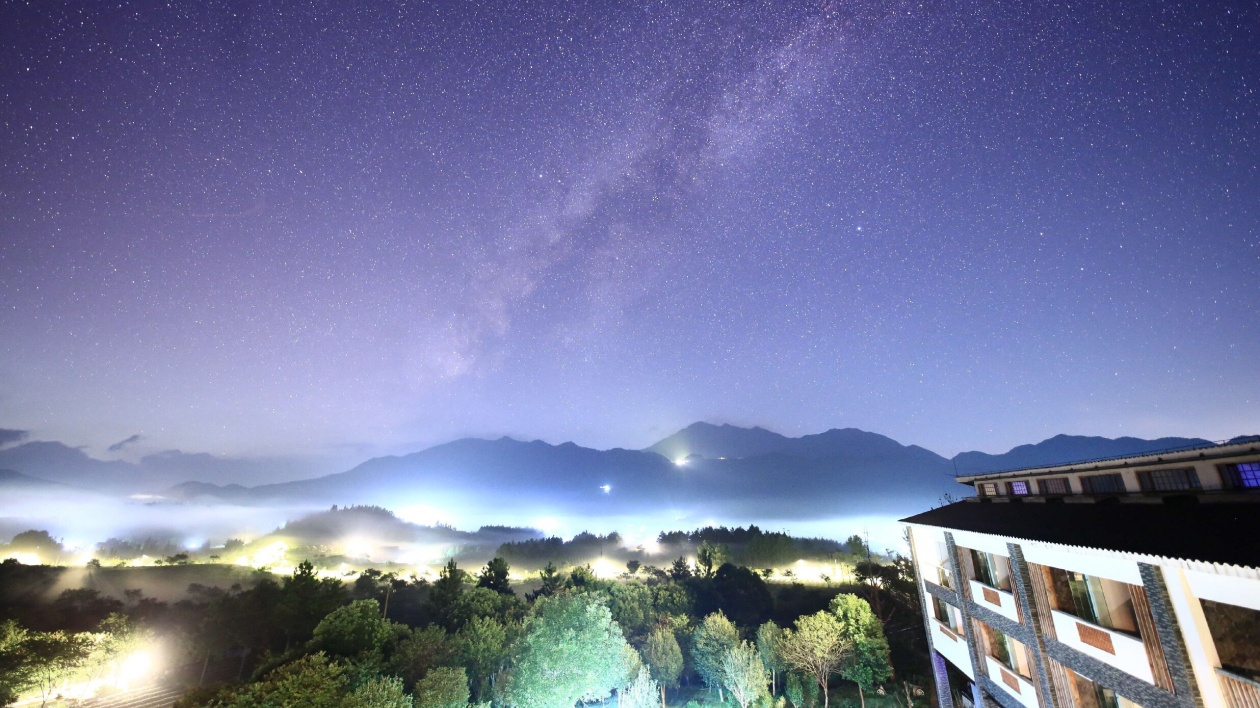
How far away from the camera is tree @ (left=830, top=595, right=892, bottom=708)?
1640 inches

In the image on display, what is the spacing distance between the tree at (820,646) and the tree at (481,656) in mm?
30108

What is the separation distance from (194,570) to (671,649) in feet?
425

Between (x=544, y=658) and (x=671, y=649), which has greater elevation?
(x=544, y=658)

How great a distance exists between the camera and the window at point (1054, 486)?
2366cm

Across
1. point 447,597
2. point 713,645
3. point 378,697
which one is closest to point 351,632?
point 378,697

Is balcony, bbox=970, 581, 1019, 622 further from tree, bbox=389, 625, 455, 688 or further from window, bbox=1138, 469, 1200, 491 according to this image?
tree, bbox=389, 625, 455, 688

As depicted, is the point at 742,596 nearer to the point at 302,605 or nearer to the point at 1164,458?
the point at 302,605

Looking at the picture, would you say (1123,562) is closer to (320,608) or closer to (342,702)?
(342,702)

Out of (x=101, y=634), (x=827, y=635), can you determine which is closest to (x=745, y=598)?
(x=827, y=635)

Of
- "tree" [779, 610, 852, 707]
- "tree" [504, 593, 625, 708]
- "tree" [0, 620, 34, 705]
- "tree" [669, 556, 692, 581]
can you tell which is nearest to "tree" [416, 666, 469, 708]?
"tree" [504, 593, 625, 708]

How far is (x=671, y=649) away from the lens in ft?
181

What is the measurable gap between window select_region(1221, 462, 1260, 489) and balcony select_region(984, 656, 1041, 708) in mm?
10517

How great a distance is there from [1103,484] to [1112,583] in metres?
7.24

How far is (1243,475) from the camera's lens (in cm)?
1549
